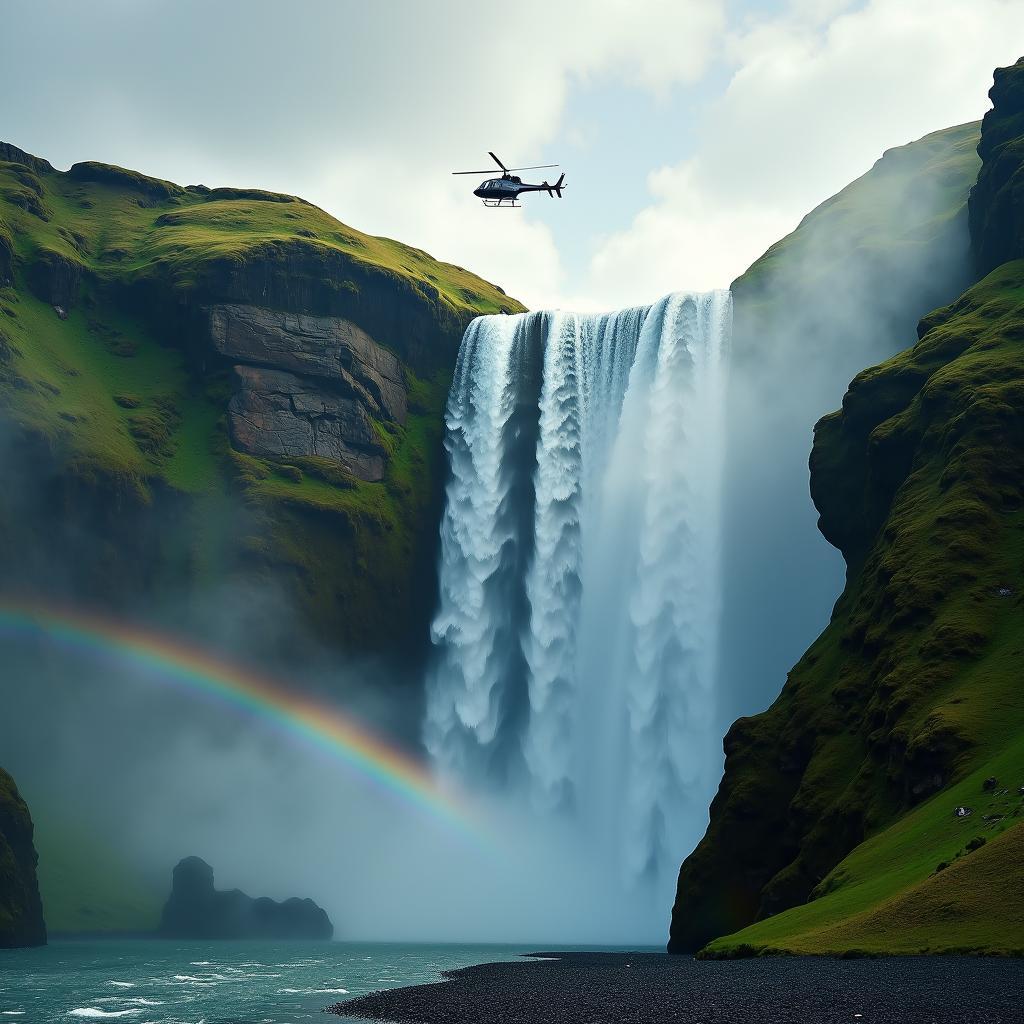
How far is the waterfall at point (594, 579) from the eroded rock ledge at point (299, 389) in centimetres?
1135

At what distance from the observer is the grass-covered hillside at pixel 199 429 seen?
102500mm

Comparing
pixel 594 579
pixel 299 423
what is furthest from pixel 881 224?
pixel 299 423

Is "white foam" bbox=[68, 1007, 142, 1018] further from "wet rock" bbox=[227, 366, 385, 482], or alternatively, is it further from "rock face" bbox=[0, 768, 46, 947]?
"wet rock" bbox=[227, 366, 385, 482]

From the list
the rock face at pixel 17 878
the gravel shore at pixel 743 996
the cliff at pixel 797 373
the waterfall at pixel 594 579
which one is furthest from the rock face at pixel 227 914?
the gravel shore at pixel 743 996

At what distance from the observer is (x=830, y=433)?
7706cm

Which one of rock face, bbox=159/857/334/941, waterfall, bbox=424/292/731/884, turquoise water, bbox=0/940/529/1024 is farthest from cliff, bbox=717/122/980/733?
rock face, bbox=159/857/334/941

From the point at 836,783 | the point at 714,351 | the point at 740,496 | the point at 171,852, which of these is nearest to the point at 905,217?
the point at 714,351

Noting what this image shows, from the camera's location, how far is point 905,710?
50.7 metres

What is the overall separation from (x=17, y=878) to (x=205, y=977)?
1287 inches

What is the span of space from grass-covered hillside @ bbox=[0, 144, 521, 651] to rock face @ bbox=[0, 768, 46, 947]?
2798cm

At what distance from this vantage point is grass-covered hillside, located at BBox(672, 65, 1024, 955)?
3616 centimetres

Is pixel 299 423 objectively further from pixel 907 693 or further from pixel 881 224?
pixel 907 693

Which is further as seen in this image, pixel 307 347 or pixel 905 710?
pixel 307 347

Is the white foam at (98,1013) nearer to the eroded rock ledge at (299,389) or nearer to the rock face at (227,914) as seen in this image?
the rock face at (227,914)
